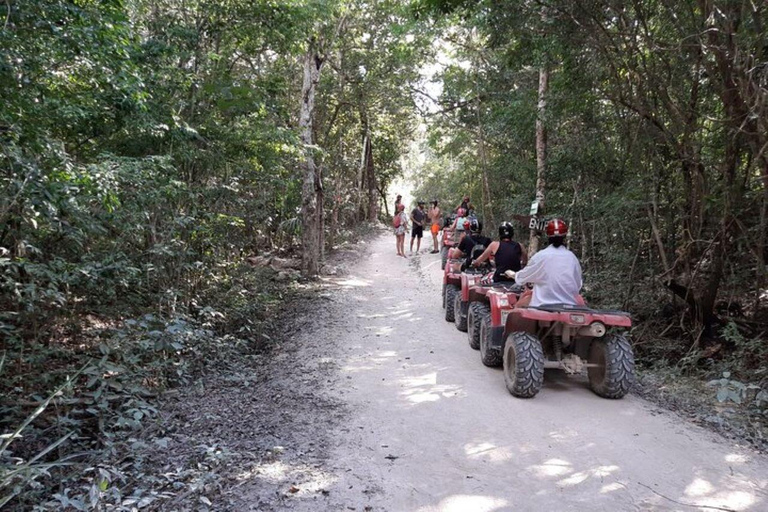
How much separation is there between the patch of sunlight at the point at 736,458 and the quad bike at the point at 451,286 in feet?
17.1

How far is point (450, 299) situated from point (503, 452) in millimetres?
5406

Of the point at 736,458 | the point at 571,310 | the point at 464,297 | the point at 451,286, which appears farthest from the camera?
the point at 451,286

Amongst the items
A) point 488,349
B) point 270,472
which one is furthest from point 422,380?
point 270,472

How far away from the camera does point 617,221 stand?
8.31 meters

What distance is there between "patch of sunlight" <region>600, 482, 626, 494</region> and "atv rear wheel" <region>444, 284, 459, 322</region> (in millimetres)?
5667

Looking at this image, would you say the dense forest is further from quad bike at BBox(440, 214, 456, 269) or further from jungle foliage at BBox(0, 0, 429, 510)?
quad bike at BBox(440, 214, 456, 269)

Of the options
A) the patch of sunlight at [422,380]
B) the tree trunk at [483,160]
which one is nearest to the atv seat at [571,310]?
the patch of sunlight at [422,380]

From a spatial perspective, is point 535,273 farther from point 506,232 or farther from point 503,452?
point 503,452

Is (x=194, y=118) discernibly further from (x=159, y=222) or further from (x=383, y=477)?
(x=383, y=477)

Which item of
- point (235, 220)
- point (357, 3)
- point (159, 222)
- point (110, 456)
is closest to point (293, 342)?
point (235, 220)

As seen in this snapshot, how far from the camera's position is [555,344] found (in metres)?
5.52

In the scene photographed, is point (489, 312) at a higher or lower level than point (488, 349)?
higher

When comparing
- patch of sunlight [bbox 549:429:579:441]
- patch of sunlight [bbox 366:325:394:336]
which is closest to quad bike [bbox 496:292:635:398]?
patch of sunlight [bbox 549:429:579:441]

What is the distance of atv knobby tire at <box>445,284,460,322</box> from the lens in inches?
362
